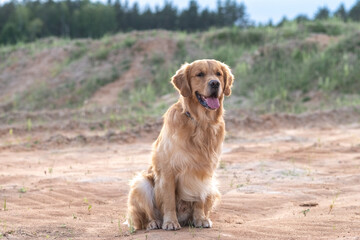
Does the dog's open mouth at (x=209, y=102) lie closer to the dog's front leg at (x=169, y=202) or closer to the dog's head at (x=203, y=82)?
the dog's head at (x=203, y=82)

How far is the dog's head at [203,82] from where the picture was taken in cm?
585

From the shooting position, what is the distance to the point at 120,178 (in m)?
9.43

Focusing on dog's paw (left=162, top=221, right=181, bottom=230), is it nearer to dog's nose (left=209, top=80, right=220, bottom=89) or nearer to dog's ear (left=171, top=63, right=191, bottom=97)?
dog's ear (left=171, top=63, right=191, bottom=97)

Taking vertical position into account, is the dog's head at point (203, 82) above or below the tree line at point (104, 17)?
below

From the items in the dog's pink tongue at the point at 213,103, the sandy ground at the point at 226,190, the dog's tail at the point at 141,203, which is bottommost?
the sandy ground at the point at 226,190

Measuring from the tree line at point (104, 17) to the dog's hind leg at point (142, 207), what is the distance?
4611 cm

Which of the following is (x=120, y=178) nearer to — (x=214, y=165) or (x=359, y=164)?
(x=214, y=165)

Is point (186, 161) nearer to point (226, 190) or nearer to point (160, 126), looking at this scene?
point (226, 190)

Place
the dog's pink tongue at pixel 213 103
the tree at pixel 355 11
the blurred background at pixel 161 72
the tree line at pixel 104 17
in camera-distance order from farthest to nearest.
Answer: the tree line at pixel 104 17
the tree at pixel 355 11
the blurred background at pixel 161 72
the dog's pink tongue at pixel 213 103

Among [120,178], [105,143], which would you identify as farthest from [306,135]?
[120,178]

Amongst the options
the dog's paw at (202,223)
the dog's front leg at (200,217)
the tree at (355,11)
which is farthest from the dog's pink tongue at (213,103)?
the tree at (355,11)

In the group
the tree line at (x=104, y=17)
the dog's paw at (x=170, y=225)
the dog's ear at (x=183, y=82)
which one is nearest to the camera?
the dog's paw at (x=170, y=225)

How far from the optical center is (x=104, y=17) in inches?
2087

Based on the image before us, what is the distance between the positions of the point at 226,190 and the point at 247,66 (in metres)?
16.3
